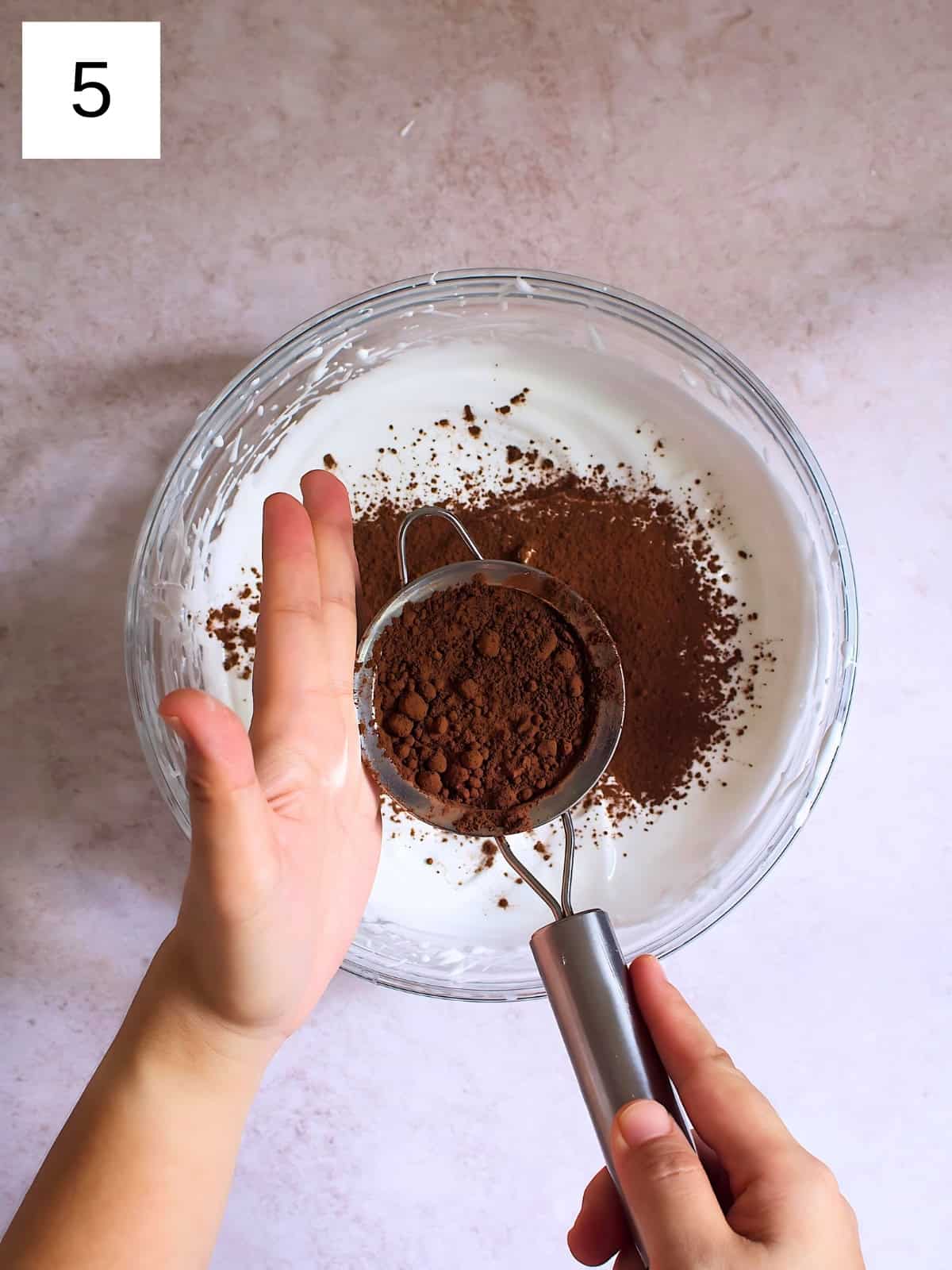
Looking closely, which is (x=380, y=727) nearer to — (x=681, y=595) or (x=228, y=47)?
(x=681, y=595)

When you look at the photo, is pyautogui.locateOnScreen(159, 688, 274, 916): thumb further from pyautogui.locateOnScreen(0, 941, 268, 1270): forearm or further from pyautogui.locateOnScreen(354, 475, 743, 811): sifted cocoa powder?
pyautogui.locateOnScreen(354, 475, 743, 811): sifted cocoa powder

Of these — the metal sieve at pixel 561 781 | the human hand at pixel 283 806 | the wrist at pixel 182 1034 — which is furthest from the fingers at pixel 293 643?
the wrist at pixel 182 1034

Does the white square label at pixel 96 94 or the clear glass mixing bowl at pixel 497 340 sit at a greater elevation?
the white square label at pixel 96 94

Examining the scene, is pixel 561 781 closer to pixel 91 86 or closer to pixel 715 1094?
pixel 715 1094

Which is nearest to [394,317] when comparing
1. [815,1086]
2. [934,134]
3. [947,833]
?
[934,134]

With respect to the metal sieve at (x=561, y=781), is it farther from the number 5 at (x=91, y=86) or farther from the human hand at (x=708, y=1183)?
the number 5 at (x=91, y=86)

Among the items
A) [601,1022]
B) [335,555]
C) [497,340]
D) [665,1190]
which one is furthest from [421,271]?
[665,1190]
